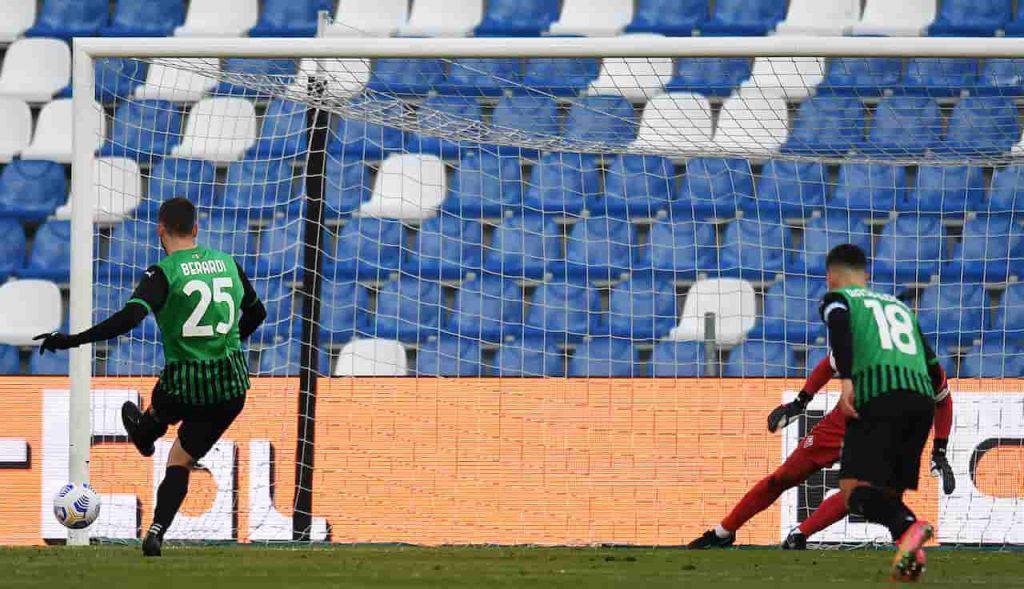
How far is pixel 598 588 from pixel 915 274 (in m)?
7.09

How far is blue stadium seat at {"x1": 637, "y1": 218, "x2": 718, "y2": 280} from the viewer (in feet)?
35.8

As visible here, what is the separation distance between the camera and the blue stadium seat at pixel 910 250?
10828 millimetres

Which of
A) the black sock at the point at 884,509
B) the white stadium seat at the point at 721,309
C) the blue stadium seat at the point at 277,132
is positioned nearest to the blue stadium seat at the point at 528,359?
the white stadium seat at the point at 721,309

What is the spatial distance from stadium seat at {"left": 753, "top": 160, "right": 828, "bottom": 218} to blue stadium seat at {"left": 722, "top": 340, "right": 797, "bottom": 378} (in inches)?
49.3

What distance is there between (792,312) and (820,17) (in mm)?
3093

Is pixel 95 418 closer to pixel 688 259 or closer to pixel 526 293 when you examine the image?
pixel 526 293

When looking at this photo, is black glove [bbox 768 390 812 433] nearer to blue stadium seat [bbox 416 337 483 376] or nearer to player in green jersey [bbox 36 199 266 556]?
player in green jersey [bbox 36 199 266 556]

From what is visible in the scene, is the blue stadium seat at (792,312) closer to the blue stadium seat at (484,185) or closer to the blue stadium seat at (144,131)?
the blue stadium seat at (484,185)

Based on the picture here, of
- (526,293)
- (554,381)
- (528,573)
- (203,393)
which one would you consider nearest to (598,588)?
(528,573)

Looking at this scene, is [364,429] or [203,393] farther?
[364,429]

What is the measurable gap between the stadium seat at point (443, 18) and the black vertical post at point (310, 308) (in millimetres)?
3185

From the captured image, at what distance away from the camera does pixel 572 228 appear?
11281 mm

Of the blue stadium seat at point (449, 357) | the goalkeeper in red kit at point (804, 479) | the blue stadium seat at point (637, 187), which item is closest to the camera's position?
the goalkeeper in red kit at point (804, 479)

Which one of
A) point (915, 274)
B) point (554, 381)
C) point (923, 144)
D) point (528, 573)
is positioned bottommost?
point (528, 573)
